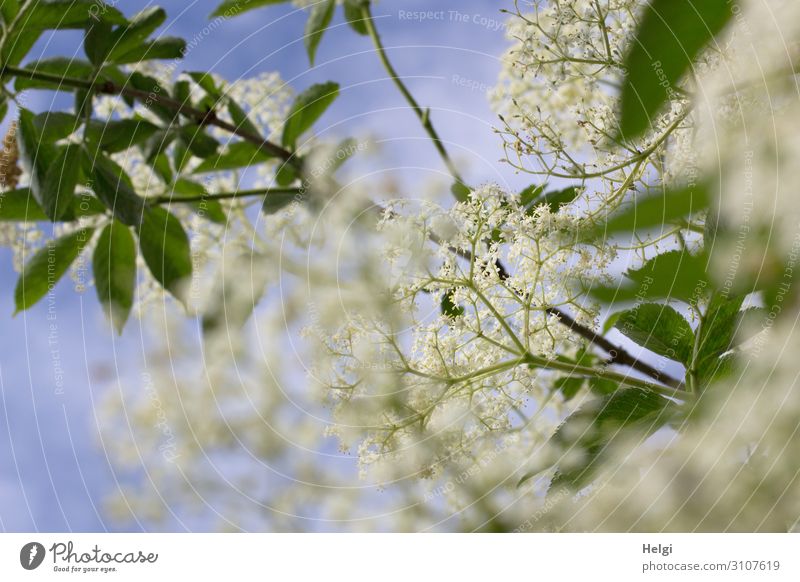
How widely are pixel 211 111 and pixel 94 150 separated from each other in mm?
122

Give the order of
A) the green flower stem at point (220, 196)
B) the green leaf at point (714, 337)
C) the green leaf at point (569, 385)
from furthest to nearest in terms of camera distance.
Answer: the green flower stem at point (220, 196), the green leaf at point (569, 385), the green leaf at point (714, 337)

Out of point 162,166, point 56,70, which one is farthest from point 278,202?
point 56,70

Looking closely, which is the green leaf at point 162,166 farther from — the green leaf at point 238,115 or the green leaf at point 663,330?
the green leaf at point 663,330

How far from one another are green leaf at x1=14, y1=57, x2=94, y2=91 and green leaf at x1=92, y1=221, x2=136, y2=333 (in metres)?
0.15

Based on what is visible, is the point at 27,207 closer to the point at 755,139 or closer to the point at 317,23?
the point at 317,23

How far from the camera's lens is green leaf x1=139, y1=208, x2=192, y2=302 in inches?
28.3

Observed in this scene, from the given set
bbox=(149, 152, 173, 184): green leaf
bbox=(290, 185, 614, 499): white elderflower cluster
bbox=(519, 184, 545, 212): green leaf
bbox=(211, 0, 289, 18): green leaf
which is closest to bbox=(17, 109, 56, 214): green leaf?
bbox=(149, 152, 173, 184): green leaf

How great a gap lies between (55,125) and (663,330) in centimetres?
60

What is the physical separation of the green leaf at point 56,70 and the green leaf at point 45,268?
150 mm

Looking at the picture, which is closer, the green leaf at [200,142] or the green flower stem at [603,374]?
the green flower stem at [603,374]

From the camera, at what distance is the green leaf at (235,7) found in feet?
2.35

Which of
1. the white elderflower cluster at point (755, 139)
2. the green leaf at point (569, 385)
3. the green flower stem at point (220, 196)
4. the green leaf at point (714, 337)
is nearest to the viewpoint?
the white elderflower cluster at point (755, 139)

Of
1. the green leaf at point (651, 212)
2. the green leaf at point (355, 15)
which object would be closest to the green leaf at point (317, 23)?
the green leaf at point (355, 15)
